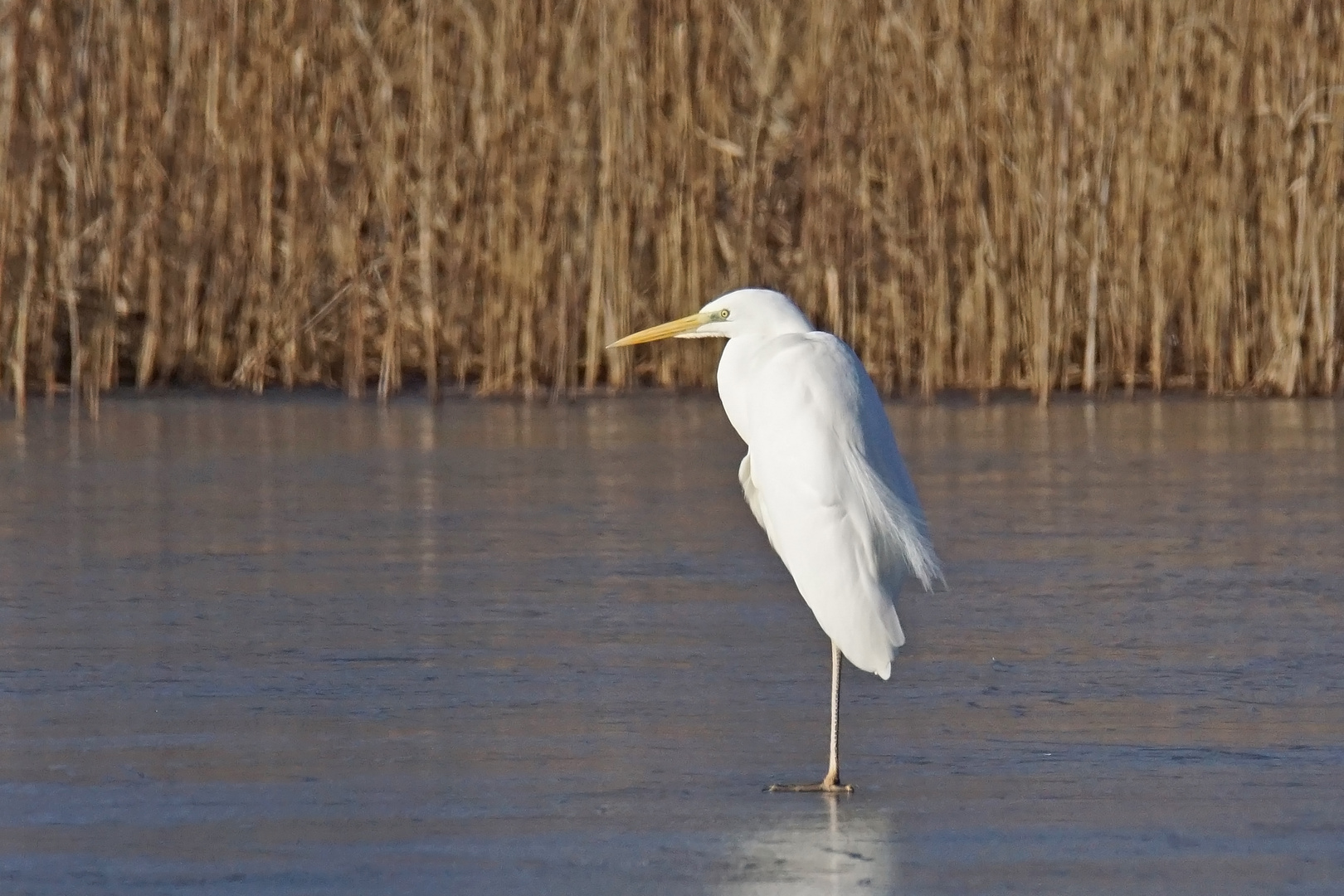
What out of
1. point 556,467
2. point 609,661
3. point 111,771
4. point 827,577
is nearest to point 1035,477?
point 556,467

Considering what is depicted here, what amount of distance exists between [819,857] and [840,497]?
985 mm

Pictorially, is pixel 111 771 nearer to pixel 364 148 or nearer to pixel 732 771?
pixel 732 771

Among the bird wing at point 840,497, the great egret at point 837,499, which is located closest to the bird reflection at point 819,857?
the great egret at point 837,499

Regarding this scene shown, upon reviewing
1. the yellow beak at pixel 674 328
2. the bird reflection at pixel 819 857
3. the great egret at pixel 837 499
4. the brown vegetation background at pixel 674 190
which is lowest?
the bird reflection at pixel 819 857

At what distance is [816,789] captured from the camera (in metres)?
4.64

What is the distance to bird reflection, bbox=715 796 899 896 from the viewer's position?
3.88 m

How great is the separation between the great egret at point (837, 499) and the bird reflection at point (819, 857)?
0.27 metres

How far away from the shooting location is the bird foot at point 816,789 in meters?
4.64

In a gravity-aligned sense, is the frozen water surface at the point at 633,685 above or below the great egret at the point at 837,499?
below

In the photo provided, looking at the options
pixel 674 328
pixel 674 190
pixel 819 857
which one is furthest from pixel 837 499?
pixel 674 190

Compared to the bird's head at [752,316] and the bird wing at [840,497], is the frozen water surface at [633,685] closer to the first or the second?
the bird wing at [840,497]

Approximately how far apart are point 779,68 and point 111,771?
11806 mm

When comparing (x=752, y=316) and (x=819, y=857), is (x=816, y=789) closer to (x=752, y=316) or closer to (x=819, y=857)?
(x=819, y=857)

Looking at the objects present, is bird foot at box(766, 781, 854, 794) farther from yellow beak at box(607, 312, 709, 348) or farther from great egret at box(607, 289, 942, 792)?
yellow beak at box(607, 312, 709, 348)
